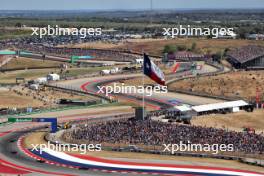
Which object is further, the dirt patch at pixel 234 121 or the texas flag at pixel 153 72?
the dirt patch at pixel 234 121

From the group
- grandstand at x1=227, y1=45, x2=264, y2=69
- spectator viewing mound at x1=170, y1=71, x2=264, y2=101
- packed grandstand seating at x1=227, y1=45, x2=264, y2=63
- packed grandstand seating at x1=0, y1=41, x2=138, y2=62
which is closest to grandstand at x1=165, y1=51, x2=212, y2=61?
packed grandstand seating at x1=227, y1=45, x2=264, y2=63

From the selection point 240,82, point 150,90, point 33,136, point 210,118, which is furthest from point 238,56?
point 33,136

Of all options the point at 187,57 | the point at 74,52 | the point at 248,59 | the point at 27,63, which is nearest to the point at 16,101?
the point at 248,59

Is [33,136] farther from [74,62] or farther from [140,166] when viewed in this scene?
[74,62]

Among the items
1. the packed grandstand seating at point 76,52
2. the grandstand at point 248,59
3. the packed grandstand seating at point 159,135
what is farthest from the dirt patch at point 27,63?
the packed grandstand seating at point 159,135

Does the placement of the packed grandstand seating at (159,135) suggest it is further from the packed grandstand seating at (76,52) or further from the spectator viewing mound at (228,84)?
the packed grandstand seating at (76,52)

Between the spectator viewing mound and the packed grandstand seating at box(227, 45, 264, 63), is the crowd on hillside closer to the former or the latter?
the packed grandstand seating at box(227, 45, 264, 63)

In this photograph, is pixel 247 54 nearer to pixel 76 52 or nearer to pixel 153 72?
pixel 76 52
